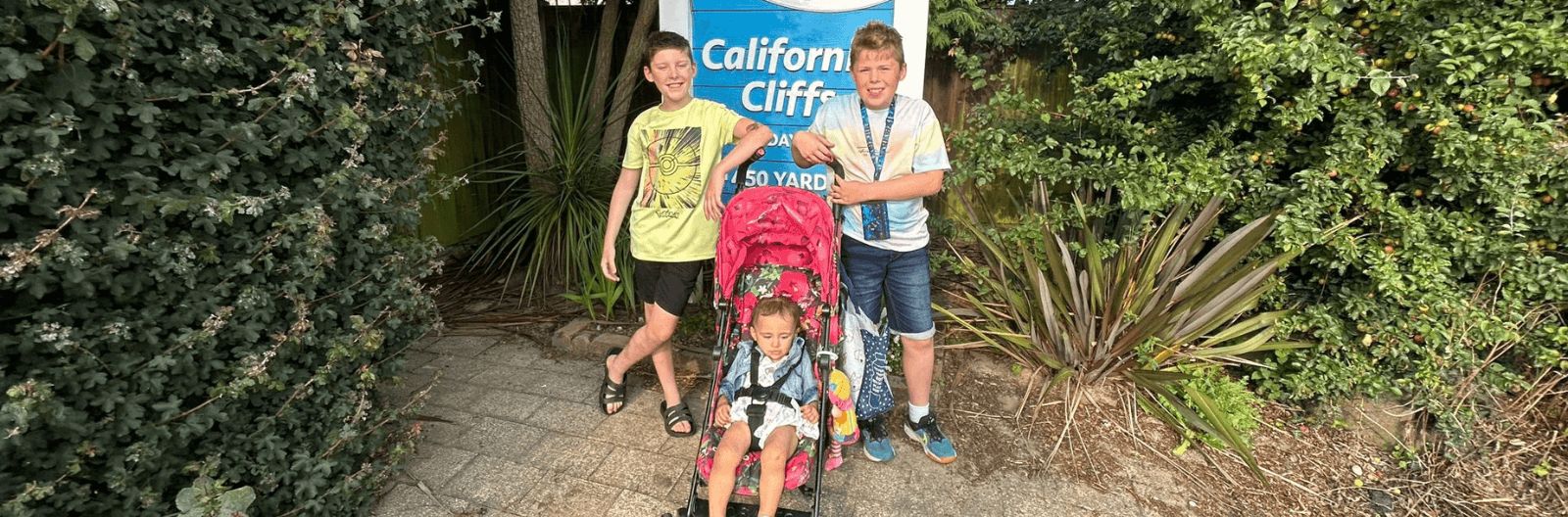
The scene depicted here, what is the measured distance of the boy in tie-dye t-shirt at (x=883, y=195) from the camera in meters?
2.67

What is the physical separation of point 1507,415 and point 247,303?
5.03 metres

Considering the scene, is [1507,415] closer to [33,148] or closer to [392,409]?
[392,409]

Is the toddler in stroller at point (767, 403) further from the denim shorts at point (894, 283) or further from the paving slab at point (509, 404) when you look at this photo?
the paving slab at point (509, 404)

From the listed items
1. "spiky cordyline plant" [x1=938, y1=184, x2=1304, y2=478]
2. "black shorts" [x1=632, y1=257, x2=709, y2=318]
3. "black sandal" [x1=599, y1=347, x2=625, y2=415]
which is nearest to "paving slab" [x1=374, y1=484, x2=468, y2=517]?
"black sandal" [x1=599, y1=347, x2=625, y2=415]

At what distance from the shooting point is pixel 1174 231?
11.3ft

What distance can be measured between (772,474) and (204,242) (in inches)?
73.8

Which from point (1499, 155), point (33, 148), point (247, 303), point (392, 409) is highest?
point (33, 148)

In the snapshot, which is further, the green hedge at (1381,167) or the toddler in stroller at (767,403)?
the green hedge at (1381,167)

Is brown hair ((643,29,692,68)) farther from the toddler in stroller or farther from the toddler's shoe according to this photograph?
the toddler's shoe

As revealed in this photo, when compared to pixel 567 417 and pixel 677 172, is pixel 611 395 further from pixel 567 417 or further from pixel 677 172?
pixel 677 172

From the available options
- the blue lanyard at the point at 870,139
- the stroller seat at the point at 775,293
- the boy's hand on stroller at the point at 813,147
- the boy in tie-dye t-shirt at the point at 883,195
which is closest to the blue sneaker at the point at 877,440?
the boy in tie-dye t-shirt at the point at 883,195

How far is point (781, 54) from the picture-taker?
12.9 ft

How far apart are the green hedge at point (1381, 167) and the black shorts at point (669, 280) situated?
161 cm

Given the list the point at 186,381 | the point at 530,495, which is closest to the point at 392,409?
the point at 530,495
